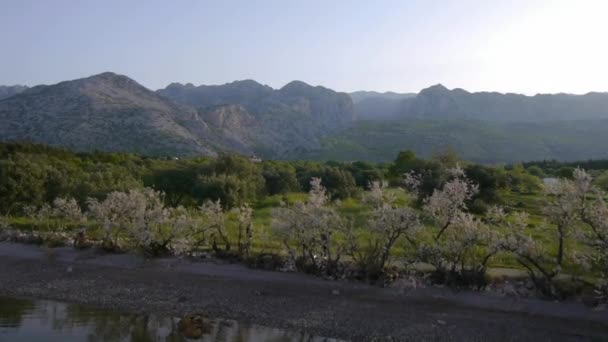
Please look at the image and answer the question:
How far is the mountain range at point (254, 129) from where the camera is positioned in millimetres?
106000

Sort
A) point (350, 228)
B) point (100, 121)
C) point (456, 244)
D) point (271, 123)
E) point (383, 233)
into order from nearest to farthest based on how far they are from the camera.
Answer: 1. point (456, 244)
2. point (383, 233)
3. point (350, 228)
4. point (100, 121)
5. point (271, 123)

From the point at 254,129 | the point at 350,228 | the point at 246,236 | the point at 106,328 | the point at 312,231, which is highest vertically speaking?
the point at 254,129

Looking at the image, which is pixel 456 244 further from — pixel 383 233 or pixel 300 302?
pixel 300 302

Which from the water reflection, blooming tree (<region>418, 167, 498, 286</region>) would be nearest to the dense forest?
blooming tree (<region>418, 167, 498, 286</region>)

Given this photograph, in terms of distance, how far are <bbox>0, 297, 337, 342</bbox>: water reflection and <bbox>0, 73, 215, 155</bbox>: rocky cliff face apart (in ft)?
274

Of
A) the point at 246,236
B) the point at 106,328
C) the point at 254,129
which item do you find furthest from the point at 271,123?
the point at 106,328

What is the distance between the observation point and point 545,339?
1753 cm

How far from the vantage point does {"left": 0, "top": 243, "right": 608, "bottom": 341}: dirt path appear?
1831 centimetres

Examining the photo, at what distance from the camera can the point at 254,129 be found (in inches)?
6102

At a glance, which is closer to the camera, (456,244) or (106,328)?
(106,328)

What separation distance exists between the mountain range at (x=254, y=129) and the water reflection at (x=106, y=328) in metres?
66.2

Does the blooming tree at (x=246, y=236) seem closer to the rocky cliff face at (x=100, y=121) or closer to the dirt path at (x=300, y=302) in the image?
the dirt path at (x=300, y=302)

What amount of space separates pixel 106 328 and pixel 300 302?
684cm

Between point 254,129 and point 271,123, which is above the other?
point 271,123
